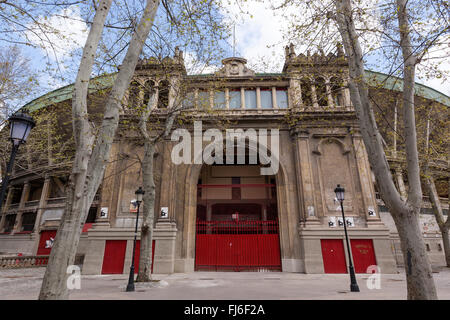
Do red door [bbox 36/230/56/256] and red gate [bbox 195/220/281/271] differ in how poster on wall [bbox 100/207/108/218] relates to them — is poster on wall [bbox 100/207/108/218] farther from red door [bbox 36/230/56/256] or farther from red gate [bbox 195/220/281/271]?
red door [bbox 36/230/56/256]

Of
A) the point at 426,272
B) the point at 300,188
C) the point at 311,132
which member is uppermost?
the point at 311,132

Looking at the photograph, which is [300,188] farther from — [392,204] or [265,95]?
[392,204]

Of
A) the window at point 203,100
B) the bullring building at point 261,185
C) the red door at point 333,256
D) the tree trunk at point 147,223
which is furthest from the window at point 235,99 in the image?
the red door at point 333,256

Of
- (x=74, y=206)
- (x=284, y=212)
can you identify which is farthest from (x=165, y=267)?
(x=74, y=206)

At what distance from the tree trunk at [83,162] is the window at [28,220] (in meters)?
27.3

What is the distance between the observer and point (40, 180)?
26625 millimetres

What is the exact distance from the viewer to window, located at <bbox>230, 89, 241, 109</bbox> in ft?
56.9

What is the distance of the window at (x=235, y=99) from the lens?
56.9ft

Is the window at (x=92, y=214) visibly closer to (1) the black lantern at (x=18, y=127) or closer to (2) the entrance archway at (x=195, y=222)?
(2) the entrance archway at (x=195, y=222)

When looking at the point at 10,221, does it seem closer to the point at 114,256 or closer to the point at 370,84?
the point at 114,256

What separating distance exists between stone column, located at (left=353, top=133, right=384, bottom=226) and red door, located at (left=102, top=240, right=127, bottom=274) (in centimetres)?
1459

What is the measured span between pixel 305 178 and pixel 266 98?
665 centimetres

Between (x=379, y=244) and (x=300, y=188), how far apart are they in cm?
528
